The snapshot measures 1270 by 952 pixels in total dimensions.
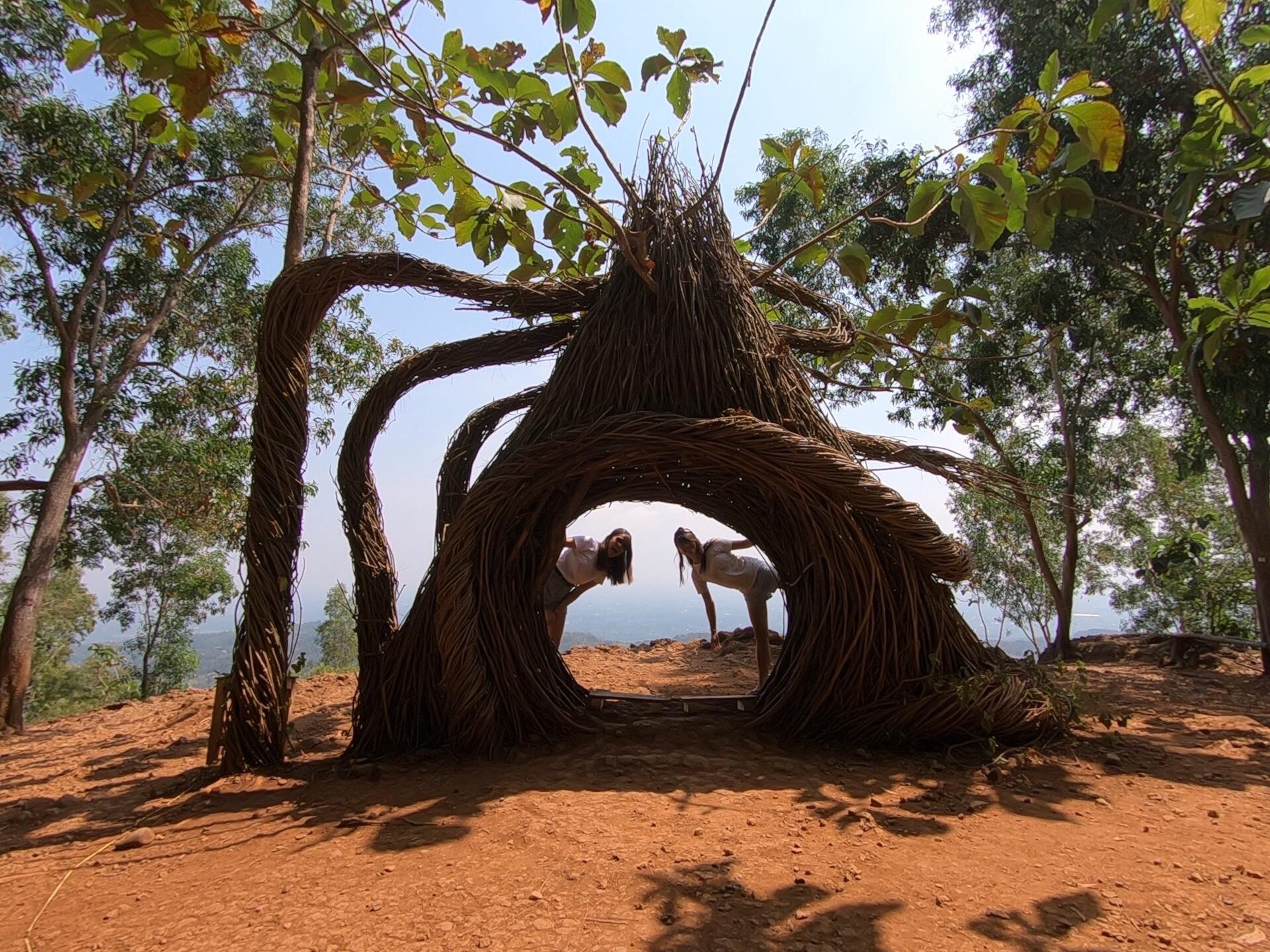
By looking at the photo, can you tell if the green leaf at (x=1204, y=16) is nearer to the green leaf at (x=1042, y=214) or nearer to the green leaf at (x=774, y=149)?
the green leaf at (x=1042, y=214)

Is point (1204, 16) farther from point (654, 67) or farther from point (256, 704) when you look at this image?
point (256, 704)

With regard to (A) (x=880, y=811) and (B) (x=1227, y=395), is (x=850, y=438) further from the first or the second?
(B) (x=1227, y=395)

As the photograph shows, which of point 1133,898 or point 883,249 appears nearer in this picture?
point 1133,898

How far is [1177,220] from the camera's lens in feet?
9.80

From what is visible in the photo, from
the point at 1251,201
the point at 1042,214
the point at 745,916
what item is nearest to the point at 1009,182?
the point at 1042,214

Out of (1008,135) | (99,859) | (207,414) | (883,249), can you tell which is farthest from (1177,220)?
(207,414)

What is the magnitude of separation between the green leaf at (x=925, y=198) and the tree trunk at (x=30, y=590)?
7.87m

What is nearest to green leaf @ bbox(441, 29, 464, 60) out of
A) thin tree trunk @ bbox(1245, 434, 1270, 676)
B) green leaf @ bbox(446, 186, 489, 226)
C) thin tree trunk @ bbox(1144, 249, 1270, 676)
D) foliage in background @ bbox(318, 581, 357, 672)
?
green leaf @ bbox(446, 186, 489, 226)

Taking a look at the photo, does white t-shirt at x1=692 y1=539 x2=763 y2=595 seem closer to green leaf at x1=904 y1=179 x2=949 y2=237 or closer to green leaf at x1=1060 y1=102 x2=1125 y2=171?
green leaf at x1=904 y1=179 x2=949 y2=237

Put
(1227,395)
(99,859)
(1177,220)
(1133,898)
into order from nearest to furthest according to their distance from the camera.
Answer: (1133,898) < (99,859) < (1177,220) < (1227,395)

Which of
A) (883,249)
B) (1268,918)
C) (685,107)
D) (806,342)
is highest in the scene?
(883,249)

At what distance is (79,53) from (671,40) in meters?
2.21

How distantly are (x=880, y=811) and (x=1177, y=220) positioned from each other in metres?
2.85

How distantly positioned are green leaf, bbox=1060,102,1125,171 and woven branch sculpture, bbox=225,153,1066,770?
1365mm
